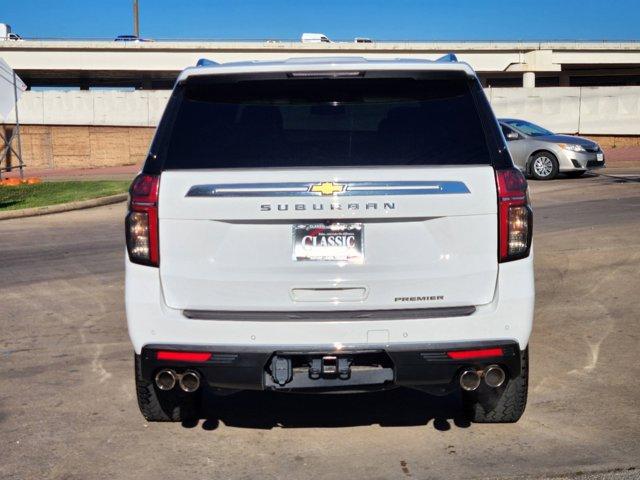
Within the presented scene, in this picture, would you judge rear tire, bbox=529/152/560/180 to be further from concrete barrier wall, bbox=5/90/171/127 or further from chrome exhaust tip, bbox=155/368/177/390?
concrete barrier wall, bbox=5/90/171/127

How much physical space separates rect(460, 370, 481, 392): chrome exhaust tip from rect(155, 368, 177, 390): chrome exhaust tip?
137 cm

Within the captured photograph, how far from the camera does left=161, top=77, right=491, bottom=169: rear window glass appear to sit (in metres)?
4.40

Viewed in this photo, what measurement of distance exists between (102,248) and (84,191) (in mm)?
8109

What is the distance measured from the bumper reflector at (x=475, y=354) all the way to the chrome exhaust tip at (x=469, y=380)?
0.11 metres

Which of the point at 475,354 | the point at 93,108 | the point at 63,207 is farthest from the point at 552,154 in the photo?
the point at 93,108

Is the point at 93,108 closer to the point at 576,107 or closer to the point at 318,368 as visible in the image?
the point at 576,107

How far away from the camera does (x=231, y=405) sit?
18.5ft

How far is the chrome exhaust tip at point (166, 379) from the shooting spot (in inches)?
175

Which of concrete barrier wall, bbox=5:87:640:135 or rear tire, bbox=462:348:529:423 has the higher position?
concrete barrier wall, bbox=5:87:640:135

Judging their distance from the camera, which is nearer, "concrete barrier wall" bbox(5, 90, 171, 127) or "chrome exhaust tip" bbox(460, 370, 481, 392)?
"chrome exhaust tip" bbox(460, 370, 481, 392)

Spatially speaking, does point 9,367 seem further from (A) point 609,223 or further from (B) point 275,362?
(A) point 609,223

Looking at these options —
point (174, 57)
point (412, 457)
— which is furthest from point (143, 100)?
point (412, 457)

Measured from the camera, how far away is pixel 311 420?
5.36 meters

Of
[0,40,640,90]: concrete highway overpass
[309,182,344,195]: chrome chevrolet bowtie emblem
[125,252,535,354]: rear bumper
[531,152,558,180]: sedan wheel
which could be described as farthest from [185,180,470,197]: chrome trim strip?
[0,40,640,90]: concrete highway overpass
